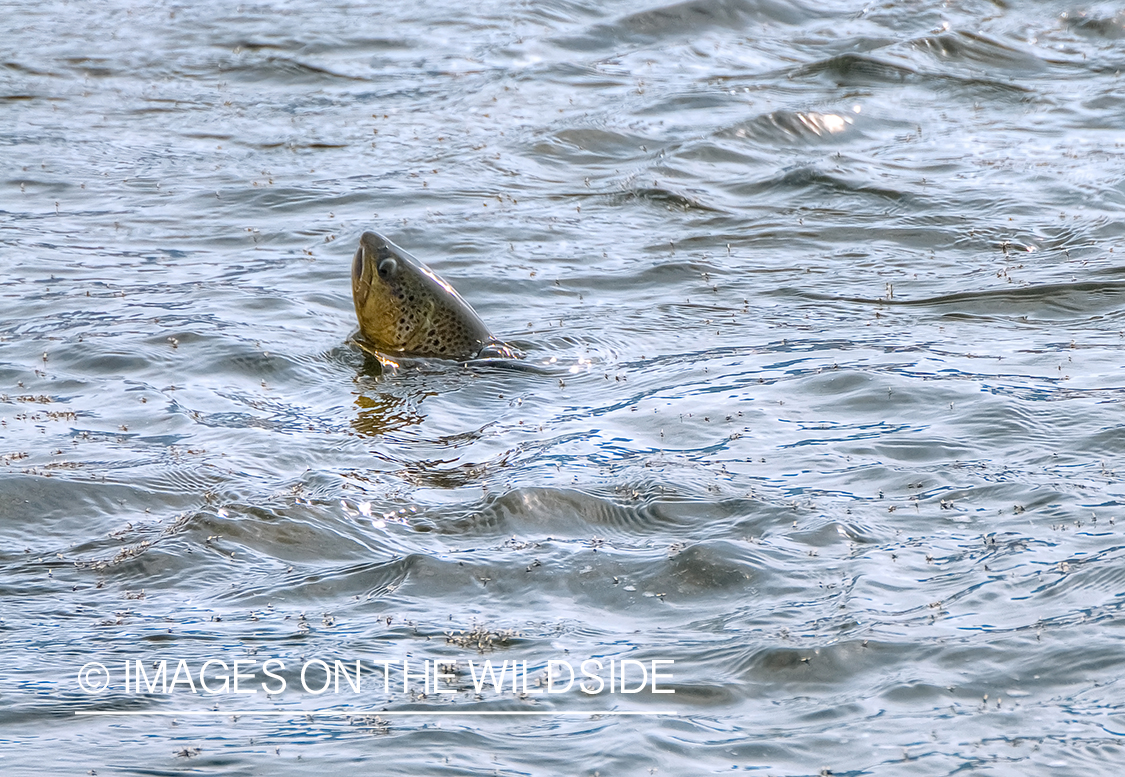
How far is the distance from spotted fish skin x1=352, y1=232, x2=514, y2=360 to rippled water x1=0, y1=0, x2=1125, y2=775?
0.60ft

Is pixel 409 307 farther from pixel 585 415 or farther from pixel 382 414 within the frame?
pixel 585 415

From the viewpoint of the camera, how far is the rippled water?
367cm

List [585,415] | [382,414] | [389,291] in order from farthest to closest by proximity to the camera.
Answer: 1. [389,291]
2. [382,414]
3. [585,415]

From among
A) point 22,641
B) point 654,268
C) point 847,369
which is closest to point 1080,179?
point 654,268

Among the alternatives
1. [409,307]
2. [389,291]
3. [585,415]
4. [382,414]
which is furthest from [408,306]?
→ [585,415]

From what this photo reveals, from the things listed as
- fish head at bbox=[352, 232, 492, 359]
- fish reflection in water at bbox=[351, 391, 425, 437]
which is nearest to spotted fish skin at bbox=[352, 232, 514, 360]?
fish head at bbox=[352, 232, 492, 359]

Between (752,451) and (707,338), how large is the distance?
1603 mm

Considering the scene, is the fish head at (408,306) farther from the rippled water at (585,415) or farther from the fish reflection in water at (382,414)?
the fish reflection in water at (382,414)

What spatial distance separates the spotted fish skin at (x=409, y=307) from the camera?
264 inches

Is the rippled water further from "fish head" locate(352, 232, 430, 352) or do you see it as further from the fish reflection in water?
"fish head" locate(352, 232, 430, 352)

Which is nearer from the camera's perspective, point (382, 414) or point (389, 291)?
point (382, 414)

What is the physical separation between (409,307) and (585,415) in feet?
4.02

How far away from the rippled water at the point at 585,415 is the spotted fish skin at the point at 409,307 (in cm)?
18

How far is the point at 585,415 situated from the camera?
5.93m
